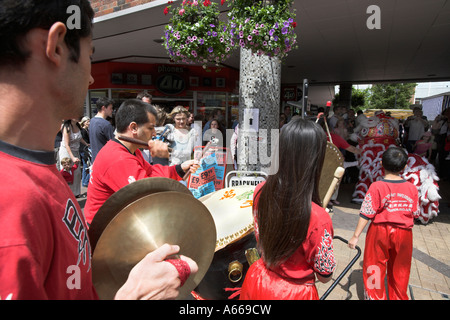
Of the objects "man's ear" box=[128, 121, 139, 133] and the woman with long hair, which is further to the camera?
"man's ear" box=[128, 121, 139, 133]

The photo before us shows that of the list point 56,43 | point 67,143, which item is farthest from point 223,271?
point 67,143

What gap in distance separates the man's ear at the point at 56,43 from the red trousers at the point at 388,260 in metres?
2.84

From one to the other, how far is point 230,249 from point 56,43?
80.3 inches

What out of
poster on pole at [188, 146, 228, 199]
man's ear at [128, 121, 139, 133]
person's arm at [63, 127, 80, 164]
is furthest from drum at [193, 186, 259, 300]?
person's arm at [63, 127, 80, 164]

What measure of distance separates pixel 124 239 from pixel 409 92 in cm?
6252

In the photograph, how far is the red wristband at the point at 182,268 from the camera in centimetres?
95

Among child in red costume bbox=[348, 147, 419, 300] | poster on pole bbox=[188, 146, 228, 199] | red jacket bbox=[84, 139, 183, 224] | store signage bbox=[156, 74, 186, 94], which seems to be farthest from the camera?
store signage bbox=[156, 74, 186, 94]

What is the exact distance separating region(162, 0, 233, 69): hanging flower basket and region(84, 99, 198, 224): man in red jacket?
3.88 feet

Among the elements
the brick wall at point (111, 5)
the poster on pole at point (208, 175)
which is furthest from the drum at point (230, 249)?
→ the brick wall at point (111, 5)

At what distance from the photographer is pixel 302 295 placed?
1.50 metres

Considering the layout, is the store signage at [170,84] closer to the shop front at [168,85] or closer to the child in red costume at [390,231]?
the shop front at [168,85]

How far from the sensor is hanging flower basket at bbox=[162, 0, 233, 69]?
10.2 feet

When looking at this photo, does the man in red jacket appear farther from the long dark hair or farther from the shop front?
the shop front

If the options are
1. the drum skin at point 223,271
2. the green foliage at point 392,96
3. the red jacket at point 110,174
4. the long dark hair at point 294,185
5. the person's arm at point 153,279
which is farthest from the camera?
the green foliage at point 392,96
